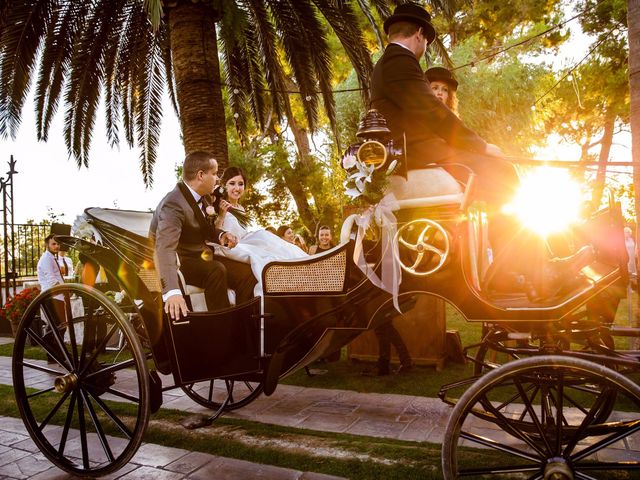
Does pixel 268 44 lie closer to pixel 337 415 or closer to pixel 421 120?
pixel 337 415

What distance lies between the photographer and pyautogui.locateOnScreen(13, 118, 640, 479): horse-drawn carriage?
2084 mm

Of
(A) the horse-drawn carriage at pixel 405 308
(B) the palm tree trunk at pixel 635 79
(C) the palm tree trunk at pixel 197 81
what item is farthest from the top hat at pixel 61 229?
(B) the palm tree trunk at pixel 635 79

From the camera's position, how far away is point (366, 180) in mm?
2492

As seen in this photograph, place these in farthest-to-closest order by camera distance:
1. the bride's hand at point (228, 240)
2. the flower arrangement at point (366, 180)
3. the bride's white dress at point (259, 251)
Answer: the bride's hand at point (228, 240), the bride's white dress at point (259, 251), the flower arrangement at point (366, 180)

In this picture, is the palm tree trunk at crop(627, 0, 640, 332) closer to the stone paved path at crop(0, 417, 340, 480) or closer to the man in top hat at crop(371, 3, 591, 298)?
the man in top hat at crop(371, 3, 591, 298)

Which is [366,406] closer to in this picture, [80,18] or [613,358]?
[613,358]

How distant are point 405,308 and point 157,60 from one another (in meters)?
7.26

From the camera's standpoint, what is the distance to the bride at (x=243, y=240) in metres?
3.60

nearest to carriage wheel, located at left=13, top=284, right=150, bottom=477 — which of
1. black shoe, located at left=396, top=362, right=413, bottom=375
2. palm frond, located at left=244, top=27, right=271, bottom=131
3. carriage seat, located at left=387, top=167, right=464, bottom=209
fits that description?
carriage seat, located at left=387, top=167, right=464, bottom=209

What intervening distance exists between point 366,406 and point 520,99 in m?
15.1

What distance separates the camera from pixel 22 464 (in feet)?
10.6

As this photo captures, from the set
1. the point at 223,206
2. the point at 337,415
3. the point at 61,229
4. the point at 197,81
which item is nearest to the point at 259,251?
the point at 223,206

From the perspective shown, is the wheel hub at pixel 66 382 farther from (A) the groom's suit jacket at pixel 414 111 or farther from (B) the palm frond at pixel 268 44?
(B) the palm frond at pixel 268 44

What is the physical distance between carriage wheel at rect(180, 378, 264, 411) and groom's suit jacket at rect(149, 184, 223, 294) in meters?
0.89
